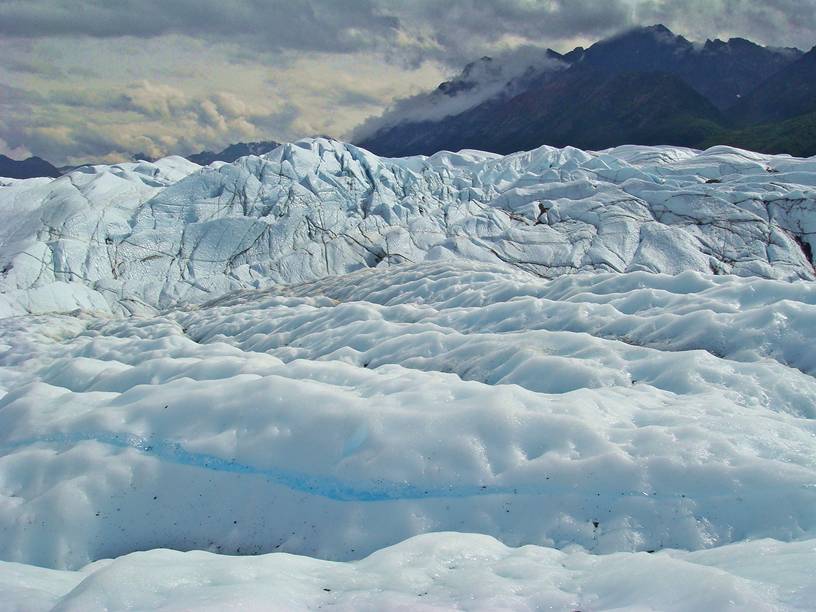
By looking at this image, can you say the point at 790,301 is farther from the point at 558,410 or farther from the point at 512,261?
the point at 512,261

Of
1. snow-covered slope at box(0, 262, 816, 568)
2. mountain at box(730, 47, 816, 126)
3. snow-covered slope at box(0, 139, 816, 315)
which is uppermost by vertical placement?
mountain at box(730, 47, 816, 126)

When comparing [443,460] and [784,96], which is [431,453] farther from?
[784,96]

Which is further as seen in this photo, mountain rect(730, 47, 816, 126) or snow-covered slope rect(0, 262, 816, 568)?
mountain rect(730, 47, 816, 126)

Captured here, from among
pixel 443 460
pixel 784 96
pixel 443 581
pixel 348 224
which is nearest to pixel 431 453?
pixel 443 460

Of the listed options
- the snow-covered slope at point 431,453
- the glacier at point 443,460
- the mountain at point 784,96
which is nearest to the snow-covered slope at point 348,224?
the glacier at point 443,460

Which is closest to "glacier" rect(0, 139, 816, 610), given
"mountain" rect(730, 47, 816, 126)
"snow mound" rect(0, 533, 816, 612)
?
"snow mound" rect(0, 533, 816, 612)

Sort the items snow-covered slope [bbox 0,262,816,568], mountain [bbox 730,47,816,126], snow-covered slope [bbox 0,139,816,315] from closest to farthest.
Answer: snow-covered slope [bbox 0,262,816,568] < snow-covered slope [bbox 0,139,816,315] < mountain [bbox 730,47,816,126]

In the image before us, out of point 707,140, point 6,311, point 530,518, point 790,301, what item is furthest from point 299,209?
point 707,140

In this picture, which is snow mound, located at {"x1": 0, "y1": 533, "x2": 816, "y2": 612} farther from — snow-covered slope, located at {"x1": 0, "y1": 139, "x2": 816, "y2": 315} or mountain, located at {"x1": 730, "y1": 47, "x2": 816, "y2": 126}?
mountain, located at {"x1": 730, "y1": 47, "x2": 816, "y2": 126}
